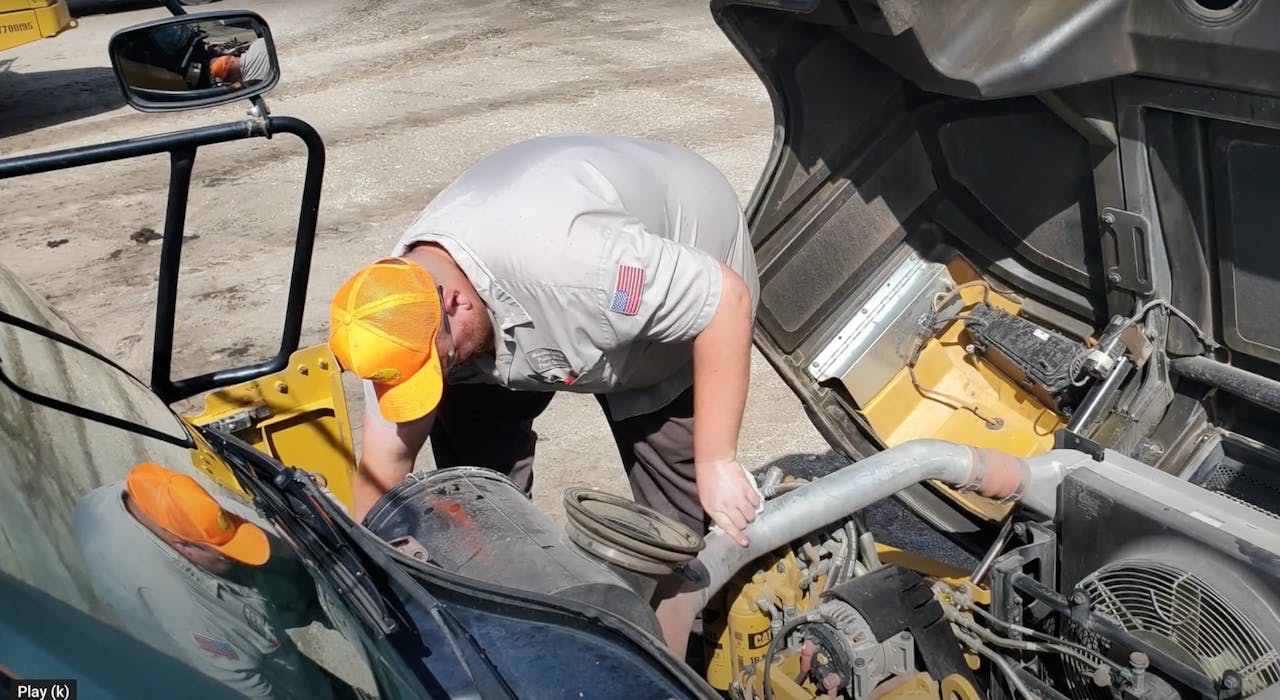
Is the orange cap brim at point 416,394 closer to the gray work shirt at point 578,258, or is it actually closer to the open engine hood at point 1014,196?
the gray work shirt at point 578,258

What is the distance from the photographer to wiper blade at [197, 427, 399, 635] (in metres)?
1.34

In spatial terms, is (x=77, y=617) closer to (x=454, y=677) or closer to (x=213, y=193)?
(x=454, y=677)

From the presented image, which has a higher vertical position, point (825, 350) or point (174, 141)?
point (825, 350)

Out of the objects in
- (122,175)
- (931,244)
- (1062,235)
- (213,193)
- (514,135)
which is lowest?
(122,175)

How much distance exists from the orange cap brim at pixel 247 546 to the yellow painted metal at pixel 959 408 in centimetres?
181

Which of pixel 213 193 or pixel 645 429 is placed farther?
pixel 213 193

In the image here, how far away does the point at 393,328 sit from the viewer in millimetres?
2014

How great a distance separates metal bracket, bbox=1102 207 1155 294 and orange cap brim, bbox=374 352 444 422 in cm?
149

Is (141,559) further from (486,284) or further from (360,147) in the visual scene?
(360,147)

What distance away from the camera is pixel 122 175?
25.5 ft

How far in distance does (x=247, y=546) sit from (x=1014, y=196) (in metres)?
2.08

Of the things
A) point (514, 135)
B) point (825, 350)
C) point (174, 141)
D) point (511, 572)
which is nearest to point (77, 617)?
point (511, 572)

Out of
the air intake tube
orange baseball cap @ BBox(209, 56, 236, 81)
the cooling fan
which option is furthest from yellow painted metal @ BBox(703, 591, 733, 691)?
orange baseball cap @ BBox(209, 56, 236, 81)

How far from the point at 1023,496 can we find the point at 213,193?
6119mm
